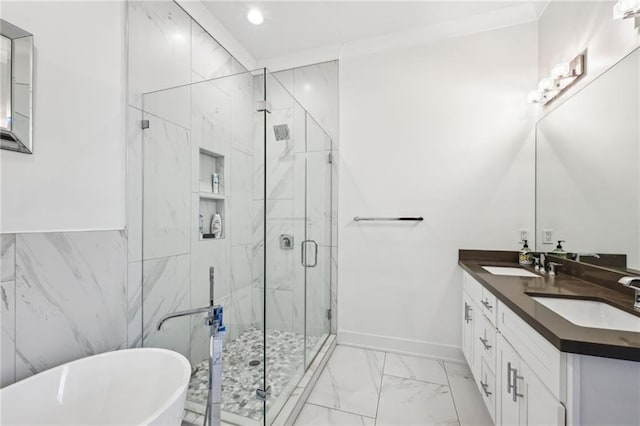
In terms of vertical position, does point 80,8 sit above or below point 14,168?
above

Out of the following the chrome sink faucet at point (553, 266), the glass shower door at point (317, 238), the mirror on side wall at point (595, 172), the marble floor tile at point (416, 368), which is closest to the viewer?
the mirror on side wall at point (595, 172)

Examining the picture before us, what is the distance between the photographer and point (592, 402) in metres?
0.80

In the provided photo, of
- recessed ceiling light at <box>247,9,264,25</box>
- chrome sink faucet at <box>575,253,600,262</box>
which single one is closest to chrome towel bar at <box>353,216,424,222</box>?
chrome sink faucet at <box>575,253,600,262</box>

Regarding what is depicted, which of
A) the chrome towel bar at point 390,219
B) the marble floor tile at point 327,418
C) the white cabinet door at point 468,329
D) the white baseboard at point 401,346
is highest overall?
the chrome towel bar at point 390,219

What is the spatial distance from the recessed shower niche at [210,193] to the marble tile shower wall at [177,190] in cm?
3

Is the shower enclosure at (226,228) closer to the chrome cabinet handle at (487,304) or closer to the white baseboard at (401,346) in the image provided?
the white baseboard at (401,346)

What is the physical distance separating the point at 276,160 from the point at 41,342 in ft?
4.56

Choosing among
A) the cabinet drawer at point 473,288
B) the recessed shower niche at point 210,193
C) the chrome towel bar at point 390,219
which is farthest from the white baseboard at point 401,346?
the recessed shower niche at point 210,193

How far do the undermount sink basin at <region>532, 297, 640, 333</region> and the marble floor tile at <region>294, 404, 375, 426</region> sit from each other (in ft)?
3.95

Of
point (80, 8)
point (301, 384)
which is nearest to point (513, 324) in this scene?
point (301, 384)

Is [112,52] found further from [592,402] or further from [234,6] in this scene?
[592,402]

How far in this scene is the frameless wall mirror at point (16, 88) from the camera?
1.03m

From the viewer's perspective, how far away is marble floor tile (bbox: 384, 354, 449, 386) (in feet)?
6.79

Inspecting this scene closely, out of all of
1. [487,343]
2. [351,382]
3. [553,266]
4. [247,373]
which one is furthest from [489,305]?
[247,373]
